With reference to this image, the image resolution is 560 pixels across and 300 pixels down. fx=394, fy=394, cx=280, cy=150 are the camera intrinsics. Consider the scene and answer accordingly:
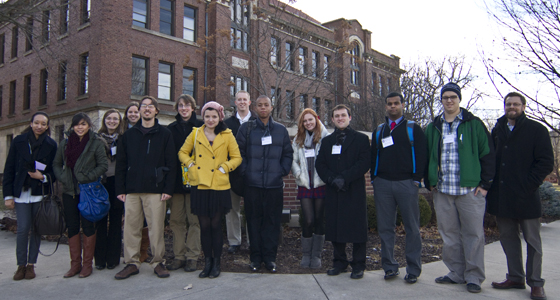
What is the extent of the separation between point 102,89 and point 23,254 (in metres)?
14.8

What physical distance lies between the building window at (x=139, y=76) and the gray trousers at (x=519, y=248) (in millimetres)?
18010

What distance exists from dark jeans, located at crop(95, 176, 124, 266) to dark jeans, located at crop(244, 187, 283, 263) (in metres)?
1.65

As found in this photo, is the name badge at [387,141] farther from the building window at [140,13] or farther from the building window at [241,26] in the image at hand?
the building window at [140,13]

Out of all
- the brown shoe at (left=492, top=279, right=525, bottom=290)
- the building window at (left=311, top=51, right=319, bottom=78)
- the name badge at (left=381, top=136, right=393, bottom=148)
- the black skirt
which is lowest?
the brown shoe at (left=492, top=279, right=525, bottom=290)

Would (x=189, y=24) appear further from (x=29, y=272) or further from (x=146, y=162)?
(x=29, y=272)

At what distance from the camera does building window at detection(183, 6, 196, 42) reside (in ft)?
69.4

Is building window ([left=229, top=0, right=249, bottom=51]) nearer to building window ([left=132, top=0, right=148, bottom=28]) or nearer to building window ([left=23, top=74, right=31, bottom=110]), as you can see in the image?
building window ([left=132, top=0, right=148, bottom=28])

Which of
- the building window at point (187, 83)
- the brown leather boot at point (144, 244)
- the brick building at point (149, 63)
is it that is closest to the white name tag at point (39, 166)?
the brown leather boot at point (144, 244)

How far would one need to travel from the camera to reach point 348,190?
4.68 metres

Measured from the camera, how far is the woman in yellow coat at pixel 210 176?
4.57m

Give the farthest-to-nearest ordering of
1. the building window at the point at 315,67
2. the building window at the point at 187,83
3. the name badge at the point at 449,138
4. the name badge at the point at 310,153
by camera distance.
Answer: the building window at the point at 187,83, the building window at the point at 315,67, the name badge at the point at 310,153, the name badge at the point at 449,138

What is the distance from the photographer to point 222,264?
515 cm

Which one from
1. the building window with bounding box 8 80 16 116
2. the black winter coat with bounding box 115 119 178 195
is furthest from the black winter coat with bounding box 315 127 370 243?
the building window with bounding box 8 80 16 116

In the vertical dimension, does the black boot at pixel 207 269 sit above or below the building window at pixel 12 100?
below
